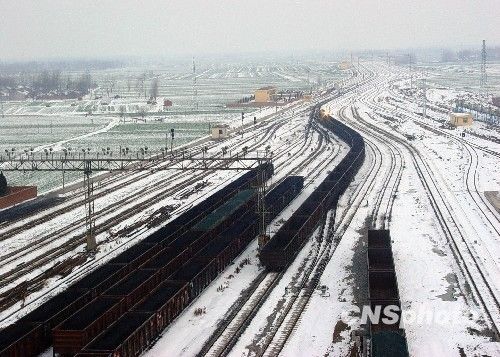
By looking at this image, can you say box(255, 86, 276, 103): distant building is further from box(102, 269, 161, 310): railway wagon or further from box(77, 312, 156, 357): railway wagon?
box(77, 312, 156, 357): railway wagon

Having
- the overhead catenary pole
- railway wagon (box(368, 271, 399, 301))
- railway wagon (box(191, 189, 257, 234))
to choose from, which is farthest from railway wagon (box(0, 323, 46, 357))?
railway wagon (box(191, 189, 257, 234))

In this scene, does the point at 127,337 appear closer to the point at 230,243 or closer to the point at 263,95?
the point at 230,243

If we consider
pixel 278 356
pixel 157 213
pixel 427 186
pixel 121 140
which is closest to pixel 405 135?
pixel 427 186

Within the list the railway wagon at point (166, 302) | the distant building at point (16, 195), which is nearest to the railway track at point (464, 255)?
the railway wagon at point (166, 302)

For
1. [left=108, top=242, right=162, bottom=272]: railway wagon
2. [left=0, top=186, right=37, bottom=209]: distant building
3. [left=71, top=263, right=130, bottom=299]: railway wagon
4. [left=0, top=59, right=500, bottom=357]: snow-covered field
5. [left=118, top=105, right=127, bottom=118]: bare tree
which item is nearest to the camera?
[left=0, top=59, right=500, bottom=357]: snow-covered field

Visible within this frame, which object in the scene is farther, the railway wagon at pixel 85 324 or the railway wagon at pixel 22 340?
the railway wagon at pixel 85 324

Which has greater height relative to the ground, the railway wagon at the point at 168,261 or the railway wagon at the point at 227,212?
the railway wagon at the point at 227,212

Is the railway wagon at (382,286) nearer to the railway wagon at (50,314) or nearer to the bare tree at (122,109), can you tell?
the railway wagon at (50,314)
